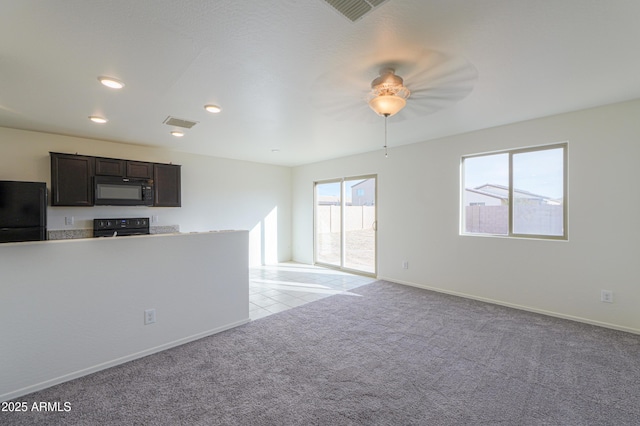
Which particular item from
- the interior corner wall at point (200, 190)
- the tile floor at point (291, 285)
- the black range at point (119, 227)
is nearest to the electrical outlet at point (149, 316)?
the tile floor at point (291, 285)

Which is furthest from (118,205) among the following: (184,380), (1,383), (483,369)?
(483,369)

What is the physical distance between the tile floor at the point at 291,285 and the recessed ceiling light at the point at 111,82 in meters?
Result: 2.84

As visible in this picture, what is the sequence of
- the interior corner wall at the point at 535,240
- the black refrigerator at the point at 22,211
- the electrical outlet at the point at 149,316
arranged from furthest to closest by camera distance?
1. the black refrigerator at the point at 22,211
2. the interior corner wall at the point at 535,240
3. the electrical outlet at the point at 149,316

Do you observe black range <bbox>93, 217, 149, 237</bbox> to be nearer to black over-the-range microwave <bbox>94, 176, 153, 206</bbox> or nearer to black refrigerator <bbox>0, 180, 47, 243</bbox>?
black over-the-range microwave <bbox>94, 176, 153, 206</bbox>

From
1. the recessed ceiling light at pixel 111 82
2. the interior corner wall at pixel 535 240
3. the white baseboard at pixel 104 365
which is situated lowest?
the white baseboard at pixel 104 365

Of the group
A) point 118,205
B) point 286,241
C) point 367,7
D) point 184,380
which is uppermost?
point 367,7

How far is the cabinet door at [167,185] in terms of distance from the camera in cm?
479

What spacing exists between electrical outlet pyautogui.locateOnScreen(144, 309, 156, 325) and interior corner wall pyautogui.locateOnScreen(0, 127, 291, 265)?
2.88 m

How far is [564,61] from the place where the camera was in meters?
2.14

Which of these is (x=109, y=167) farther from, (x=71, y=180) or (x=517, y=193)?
(x=517, y=193)

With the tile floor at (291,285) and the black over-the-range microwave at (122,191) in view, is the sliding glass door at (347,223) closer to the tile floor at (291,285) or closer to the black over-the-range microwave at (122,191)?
the tile floor at (291,285)

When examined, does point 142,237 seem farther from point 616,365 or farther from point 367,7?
point 616,365

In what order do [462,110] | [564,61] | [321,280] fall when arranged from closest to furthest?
[564,61] < [462,110] < [321,280]

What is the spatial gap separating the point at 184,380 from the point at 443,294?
147 inches
